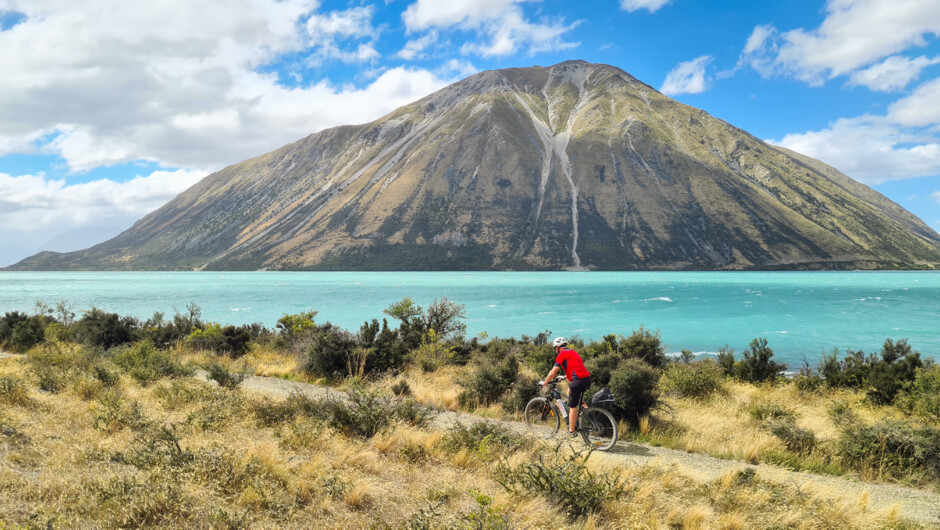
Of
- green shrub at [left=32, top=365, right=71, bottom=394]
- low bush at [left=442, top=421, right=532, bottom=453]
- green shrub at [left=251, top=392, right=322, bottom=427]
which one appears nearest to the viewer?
low bush at [left=442, top=421, right=532, bottom=453]

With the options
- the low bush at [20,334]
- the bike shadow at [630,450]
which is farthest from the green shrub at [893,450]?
the low bush at [20,334]

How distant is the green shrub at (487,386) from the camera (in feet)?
40.6

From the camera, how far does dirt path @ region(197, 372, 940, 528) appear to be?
6.56 metres

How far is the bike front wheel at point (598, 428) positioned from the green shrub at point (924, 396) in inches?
332

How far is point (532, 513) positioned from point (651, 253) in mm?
191329

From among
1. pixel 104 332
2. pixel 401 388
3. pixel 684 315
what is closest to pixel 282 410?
pixel 401 388

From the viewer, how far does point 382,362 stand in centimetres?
1634

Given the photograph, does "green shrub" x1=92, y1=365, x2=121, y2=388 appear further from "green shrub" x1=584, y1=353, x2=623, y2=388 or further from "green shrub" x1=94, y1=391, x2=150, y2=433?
"green shrub" x1=584, y1=353, x2=623, y2=388

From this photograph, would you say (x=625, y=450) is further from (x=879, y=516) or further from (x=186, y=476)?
(x=186, y=476)

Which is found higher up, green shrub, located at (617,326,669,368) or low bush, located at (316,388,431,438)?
low bush, located at (316,388,431,438)

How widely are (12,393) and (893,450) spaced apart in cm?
1629

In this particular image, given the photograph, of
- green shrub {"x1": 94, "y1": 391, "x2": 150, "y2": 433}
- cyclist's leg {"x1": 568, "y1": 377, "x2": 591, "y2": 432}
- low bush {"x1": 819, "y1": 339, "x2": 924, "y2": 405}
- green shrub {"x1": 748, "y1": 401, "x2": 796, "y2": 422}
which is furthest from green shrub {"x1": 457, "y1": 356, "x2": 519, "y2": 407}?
low bush {"x1": 819, "y1": 339, "x2": 924, "y2": 405}

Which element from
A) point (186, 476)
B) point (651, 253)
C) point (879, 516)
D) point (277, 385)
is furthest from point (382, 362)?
point (651, 253)

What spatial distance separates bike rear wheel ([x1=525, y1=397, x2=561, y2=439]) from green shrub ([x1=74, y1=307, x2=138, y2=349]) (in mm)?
17524
